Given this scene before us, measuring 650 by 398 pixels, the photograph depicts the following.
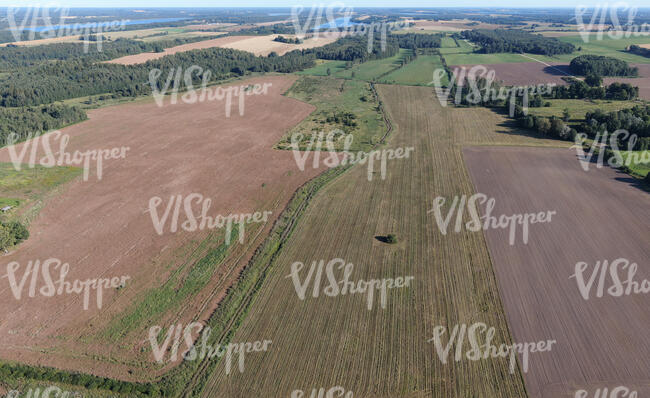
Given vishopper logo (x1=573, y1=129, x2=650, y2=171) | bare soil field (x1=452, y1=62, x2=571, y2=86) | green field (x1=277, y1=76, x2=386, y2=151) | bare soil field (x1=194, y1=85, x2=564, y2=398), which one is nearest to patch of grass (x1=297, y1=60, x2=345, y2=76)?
green field (x1=277, y1=76, x2=386, y2=151)

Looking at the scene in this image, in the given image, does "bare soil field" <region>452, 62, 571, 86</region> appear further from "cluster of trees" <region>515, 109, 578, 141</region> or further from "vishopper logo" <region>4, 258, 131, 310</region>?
"vishopper logo" <region>4, 258, 131, 310</region>

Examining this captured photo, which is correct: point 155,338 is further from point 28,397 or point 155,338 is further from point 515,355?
point 515,355

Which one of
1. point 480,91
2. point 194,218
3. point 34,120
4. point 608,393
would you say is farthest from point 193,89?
point 608,393

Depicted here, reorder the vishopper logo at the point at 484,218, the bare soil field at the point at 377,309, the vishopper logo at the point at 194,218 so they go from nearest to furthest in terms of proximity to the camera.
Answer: the bare soil field at the point at 377,309 → the vishopper logo at the point at 484,218 → the vishopper logo at the point at 194,218

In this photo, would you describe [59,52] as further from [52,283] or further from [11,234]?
[52,283]

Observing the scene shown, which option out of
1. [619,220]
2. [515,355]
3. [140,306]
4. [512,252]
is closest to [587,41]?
[619,220]

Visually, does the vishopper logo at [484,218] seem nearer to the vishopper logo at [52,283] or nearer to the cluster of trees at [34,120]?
the vishopper logo at [52,283]

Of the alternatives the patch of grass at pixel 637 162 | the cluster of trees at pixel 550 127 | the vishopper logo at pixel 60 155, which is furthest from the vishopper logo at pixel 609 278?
the vishopper logo at pixel 60 155
